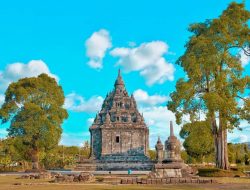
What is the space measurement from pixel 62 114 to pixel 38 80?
20.8ft

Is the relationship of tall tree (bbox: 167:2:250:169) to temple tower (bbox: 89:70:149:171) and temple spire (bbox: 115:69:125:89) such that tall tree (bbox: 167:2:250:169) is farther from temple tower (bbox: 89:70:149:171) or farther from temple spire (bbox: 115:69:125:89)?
temple spire (bbox: 115:69:125:89)

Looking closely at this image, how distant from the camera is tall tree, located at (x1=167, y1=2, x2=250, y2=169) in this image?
1232 inches

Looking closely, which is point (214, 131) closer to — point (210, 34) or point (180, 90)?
point (180, 90)

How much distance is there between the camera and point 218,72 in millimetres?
33062

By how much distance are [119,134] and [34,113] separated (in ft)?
79.1

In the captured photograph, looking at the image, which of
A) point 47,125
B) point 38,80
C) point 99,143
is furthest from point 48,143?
point 99,143

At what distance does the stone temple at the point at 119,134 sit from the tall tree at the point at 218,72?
34.6 m

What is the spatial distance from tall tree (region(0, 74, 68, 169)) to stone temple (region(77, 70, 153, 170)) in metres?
15.4

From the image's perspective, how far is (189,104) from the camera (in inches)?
1312

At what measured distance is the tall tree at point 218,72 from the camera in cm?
3130

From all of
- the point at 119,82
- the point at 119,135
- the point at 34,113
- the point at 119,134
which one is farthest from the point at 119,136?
the point at 34,113

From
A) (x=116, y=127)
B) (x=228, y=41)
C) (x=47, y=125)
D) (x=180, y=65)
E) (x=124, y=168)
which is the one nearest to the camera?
(x=228, y=41)

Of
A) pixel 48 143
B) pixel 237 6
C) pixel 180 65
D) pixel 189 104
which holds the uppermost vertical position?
pixel 237 6

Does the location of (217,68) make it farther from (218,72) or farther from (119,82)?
(119,82)
